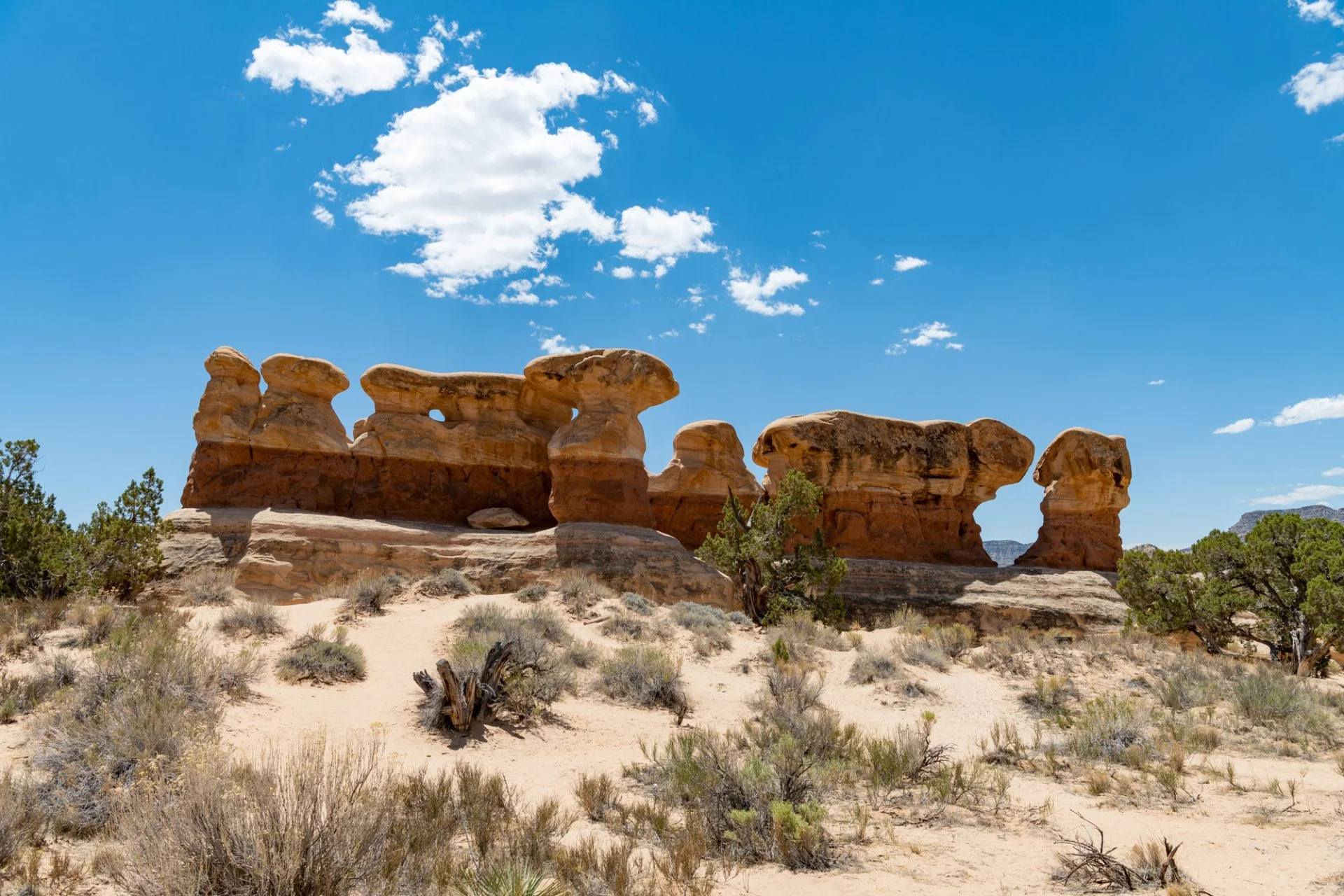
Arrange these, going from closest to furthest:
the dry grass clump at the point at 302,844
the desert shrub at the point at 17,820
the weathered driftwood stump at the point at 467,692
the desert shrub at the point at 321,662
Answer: the dry grass clump at the point at 302,844 < the desert shrub at the point at 17,820 < the weathered driftwood stump at the point at 467,692 < the desert shrub at the point at 321,662

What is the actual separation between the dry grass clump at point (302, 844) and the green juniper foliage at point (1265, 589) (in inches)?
619

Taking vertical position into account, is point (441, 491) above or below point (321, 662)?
above

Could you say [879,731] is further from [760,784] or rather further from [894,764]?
[760,784]

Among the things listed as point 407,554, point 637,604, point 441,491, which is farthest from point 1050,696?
point 441,491

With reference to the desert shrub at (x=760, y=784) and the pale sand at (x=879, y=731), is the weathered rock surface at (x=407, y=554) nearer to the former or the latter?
the pale sand at (x=879, y=731)

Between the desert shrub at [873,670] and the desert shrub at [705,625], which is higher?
the desert shrub at [705,625]

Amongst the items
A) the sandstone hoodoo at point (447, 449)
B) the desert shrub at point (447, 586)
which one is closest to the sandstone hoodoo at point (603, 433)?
the sandstone hoodoo at point (447, 449)

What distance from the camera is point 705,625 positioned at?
52.6 ft

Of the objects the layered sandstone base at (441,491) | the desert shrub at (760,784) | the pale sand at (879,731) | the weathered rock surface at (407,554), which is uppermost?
the layered sandstone base at (441,491)

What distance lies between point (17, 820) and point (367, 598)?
11.7 m

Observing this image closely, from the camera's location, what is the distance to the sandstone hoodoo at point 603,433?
24.3m

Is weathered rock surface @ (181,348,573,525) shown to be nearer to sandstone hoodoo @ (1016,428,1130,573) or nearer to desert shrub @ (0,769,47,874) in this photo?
sandstone hoodoo @ (1016,428,1130,573)

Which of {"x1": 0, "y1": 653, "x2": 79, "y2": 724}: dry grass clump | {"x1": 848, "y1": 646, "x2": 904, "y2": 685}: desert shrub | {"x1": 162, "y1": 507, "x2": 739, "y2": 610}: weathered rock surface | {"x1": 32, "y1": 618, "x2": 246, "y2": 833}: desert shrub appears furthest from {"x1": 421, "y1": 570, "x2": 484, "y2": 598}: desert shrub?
{"x1": 0, "y1": 653, "x2": 79, "y2": 724}: dry grass clump

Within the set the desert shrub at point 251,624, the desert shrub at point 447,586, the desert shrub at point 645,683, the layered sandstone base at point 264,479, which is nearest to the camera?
the desert shrub at point 645,683
